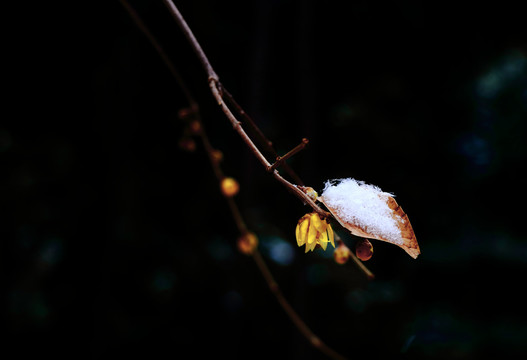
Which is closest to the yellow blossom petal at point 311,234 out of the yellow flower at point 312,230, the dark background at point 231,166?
the yellow flower at point 312,230

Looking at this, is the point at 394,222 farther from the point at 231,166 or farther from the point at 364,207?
the point at 231,166

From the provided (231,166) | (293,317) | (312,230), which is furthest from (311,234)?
(231,166)

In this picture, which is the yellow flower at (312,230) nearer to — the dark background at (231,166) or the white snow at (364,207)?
the white snow at (364,207)

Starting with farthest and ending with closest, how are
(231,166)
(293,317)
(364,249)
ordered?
(231,166) → (293,317) → (364,249)

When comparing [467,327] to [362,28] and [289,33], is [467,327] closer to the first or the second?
[362,28]

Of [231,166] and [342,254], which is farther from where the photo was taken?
[231,166]

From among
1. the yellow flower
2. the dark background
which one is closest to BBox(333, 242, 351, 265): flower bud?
the yellow flower
